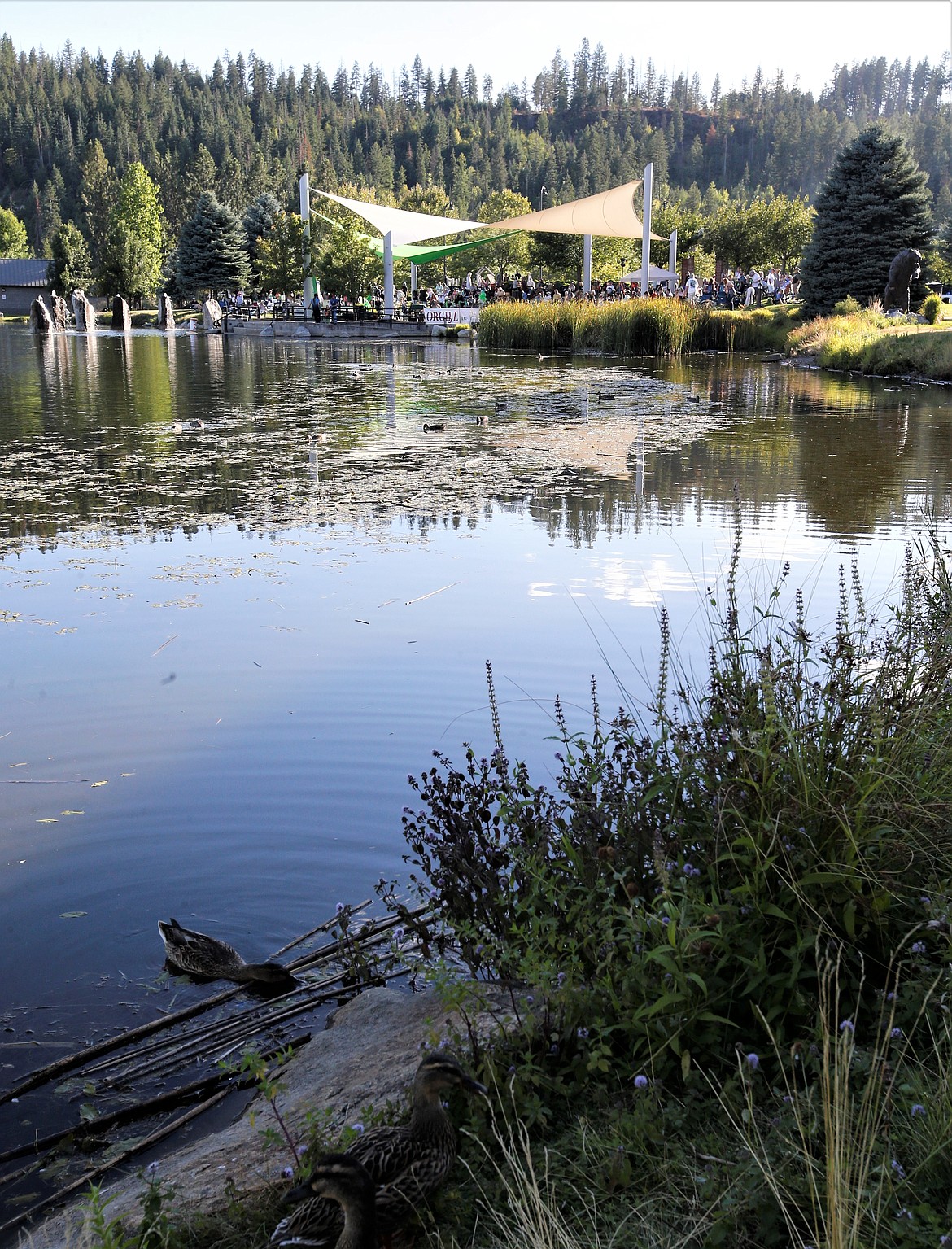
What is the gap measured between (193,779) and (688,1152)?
2.70 metres

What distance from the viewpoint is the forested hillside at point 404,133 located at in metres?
116

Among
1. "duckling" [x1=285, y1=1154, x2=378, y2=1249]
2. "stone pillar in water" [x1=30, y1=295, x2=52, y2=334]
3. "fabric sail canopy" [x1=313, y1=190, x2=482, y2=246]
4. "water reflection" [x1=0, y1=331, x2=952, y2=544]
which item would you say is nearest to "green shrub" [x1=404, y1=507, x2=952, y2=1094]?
"duckling" [x1=285, y1=1154, x2=378, y2=1249]

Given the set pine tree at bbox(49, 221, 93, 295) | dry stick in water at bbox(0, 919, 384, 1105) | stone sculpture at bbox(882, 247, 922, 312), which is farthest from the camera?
pine tree at bbox(49, 221, 93, 295)

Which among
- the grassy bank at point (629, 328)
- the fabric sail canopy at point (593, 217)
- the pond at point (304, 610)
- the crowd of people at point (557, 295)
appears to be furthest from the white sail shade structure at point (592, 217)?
the pond at point (304, 610)

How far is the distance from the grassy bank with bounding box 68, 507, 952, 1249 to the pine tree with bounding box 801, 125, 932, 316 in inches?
1214

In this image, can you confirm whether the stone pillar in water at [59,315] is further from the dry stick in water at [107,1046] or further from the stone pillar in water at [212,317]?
the dry stick in water at [107,1046]

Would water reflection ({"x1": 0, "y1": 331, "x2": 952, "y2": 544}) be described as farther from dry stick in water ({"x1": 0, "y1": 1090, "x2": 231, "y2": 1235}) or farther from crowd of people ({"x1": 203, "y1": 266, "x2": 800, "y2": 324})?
crowd of people ({"x1": 203, "y1": 266, "x2": 800, "y2": 324})

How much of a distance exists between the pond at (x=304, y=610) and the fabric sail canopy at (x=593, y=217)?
2380cm

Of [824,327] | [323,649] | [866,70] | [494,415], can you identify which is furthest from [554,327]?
[866,70]

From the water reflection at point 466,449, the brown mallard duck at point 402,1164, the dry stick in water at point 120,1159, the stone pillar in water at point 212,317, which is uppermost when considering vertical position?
the stone pillar in water at point 212,317

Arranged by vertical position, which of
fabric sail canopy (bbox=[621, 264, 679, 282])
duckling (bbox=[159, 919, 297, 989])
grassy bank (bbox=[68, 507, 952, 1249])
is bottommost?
duckling (bbox=[159, 919, 297, 989])

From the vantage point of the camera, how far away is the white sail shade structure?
1451 inches

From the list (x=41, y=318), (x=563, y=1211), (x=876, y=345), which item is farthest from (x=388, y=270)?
(x=563, y=1211)

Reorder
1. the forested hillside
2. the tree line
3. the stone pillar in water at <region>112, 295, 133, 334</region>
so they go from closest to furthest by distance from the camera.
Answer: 1. the stone pillar in water at <region>112, 295, 133, 334</region>
2. the tree line
3. the forested hillside
